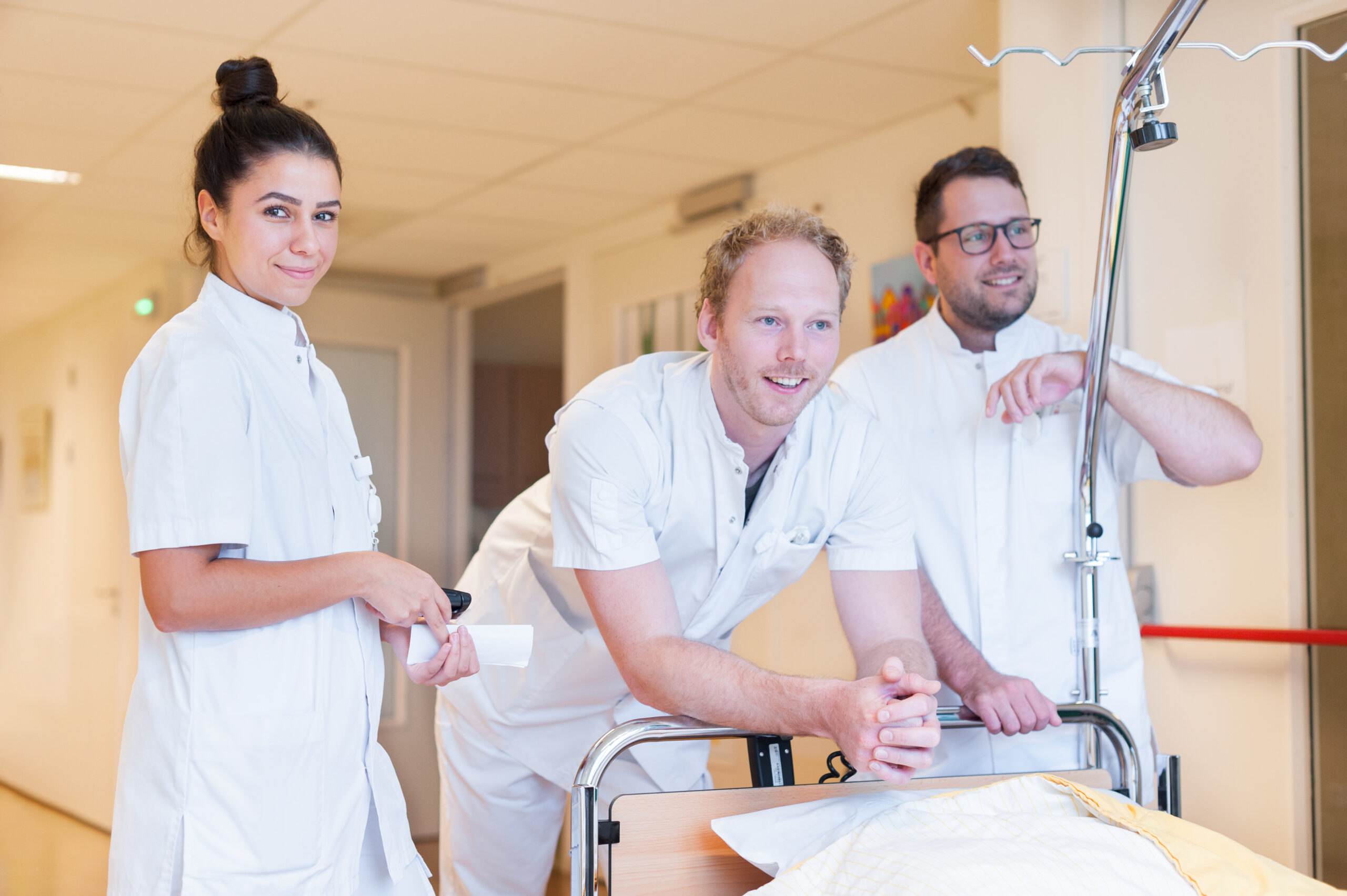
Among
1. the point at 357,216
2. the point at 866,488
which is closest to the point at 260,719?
the point at 866,488

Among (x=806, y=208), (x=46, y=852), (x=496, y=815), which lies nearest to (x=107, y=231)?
(x=46, y=852)

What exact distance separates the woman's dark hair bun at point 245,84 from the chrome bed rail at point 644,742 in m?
0.86

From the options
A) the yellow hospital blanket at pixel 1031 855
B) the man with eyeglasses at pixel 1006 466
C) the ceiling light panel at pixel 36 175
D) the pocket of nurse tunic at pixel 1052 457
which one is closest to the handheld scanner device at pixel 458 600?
the yellow hospital blanket at pixel 1031 855

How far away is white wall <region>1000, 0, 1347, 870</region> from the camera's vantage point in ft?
8.12

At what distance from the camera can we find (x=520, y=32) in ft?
10.2

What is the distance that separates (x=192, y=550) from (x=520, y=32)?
2.13 metres

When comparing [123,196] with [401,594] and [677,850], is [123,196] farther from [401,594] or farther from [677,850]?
[677,850]

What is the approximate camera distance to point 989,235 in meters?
2.15

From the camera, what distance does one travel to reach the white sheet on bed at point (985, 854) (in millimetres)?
1207

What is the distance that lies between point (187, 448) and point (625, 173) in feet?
10.4

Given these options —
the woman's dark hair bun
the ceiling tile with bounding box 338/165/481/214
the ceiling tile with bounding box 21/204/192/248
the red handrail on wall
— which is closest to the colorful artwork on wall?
the red handrail on wall

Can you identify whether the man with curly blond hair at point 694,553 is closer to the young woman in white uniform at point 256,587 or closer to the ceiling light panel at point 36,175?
the young woman in white uniform at point 256,587

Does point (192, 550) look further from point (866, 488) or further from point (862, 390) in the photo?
point (862, 390)

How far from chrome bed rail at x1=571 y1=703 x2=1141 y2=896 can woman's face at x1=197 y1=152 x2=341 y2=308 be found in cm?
64
